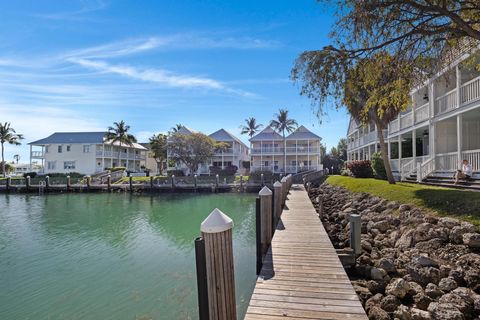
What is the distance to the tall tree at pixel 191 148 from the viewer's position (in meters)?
38.8

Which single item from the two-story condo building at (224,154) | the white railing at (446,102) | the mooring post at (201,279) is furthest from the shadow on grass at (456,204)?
the two-story condo building at (224,154)

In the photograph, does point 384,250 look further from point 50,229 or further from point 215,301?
point 50,229

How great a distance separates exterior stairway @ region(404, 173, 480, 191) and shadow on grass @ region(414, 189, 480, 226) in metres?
2.73

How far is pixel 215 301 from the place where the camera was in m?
3.19

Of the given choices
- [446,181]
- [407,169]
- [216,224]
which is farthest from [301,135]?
[216,224]

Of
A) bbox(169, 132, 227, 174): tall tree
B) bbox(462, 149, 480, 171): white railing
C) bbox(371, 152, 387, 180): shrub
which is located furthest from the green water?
bbox(169, 132, 227, 174): tall tree

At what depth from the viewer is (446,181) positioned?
1352 centimetres

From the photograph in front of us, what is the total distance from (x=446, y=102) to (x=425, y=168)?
3.59 m

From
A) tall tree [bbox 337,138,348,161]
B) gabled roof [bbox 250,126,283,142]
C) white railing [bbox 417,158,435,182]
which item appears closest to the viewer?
white railing [bbox 417,158,435,182]

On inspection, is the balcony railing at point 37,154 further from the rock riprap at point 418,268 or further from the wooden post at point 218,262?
the wooden post at point 218,262

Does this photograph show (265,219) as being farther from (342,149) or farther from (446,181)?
(342,149)

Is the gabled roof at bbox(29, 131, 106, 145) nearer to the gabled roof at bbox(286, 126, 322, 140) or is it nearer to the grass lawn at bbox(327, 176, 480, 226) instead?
the gabled roof at bbox(286, 126, 322, 140)

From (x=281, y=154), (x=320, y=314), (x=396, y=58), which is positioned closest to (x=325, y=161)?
(x=281, y=154)

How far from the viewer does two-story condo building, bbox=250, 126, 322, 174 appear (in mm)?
46562
